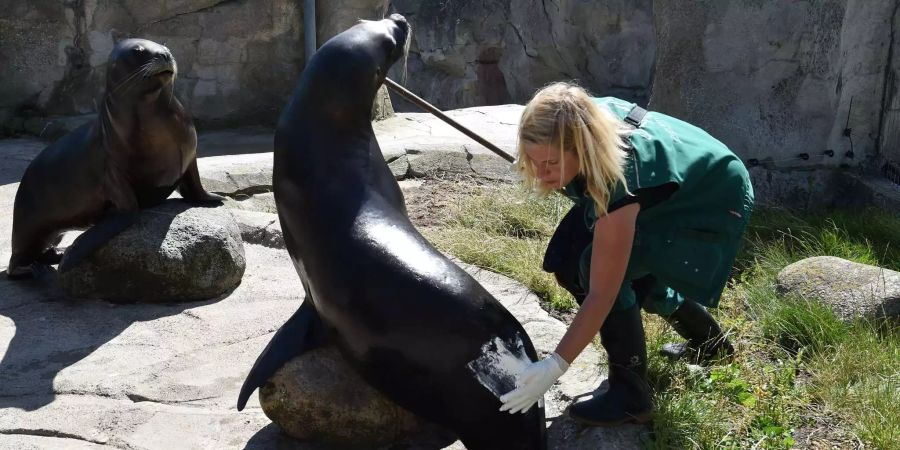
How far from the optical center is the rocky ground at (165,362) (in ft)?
9.80

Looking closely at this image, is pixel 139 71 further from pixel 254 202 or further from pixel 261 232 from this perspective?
pixel 254 202

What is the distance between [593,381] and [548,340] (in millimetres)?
325

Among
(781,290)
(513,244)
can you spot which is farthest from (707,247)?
(513,244)

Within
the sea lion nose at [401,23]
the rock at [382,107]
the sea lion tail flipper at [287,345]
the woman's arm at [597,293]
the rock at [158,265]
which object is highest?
the sea lion nose at [401,23]

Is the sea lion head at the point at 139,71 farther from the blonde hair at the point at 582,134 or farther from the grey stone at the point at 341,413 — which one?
the blonde hair at the point at 582,134

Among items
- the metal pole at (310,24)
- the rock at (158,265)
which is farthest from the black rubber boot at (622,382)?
the metal pole at (310,24)

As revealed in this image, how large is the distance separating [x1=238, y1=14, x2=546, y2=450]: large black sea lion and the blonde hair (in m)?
0.53

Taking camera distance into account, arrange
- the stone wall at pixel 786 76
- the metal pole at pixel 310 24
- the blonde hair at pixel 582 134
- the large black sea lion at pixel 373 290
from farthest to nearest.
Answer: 1. the metal pole at pixel 310 24
2. the stone wall at pixel 786 76
3. the large black sea lion at pixel 373 290
4. the blonde hair at pixel 582 134

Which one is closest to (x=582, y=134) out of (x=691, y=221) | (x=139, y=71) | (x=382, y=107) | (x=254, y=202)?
(x=691, y=221)

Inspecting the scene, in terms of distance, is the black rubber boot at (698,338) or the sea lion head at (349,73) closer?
the sea lion head at (349,73)

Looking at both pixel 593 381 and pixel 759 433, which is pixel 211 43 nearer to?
pixel 593 381

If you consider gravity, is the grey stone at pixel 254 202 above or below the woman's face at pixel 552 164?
below

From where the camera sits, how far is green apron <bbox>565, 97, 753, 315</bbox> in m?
2.75

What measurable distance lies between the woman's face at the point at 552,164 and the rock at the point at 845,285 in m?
1.63
